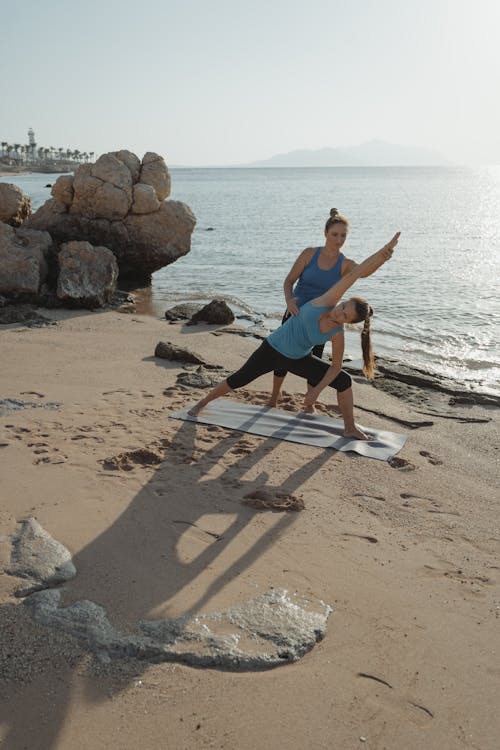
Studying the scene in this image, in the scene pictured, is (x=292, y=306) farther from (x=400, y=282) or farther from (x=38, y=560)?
(x=400, y=282)

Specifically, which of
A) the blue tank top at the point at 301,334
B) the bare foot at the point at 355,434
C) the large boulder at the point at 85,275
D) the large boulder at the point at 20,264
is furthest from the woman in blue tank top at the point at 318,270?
the large boulder at the point at 20,264

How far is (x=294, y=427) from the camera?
5.99m

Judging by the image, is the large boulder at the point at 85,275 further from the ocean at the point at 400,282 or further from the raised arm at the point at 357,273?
the raised arm at the point at 357,273

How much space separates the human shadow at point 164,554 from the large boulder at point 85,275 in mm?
6361

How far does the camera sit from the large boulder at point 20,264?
1084cm

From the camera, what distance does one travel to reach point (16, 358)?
7.89 metres

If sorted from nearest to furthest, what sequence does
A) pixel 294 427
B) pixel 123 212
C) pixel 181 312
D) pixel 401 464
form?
1. pixel 401 464
2. pixel 294 427
3. pixel 181 312
4. pixel 123 212

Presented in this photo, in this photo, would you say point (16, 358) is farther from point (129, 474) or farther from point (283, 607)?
point (283, 607)

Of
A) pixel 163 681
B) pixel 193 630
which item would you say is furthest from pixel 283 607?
pixel 163 681

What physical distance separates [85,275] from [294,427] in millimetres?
6665

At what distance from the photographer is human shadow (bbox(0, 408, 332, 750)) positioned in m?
2.73

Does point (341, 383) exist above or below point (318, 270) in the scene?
below

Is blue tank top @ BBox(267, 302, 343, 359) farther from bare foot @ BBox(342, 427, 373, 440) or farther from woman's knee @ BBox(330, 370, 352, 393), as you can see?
bare foot @ BBox(342, 427, 373, 440)

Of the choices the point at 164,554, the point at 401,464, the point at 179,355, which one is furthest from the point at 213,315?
the point at 164,554
